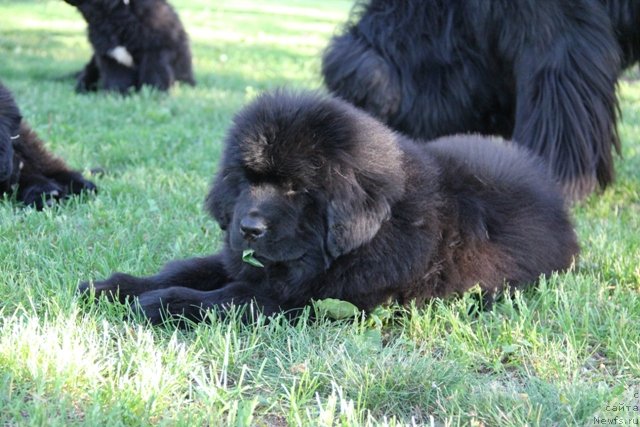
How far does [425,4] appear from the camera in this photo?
4.58 m

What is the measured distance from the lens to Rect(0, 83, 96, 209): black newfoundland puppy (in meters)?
3.98

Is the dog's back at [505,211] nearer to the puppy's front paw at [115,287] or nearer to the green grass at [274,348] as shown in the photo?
the green grass at [274,348]

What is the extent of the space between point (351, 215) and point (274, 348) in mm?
489

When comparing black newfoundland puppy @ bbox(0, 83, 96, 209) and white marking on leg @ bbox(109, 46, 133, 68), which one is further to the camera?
white marking on leg @ bbox(109, 46, 133, 68)

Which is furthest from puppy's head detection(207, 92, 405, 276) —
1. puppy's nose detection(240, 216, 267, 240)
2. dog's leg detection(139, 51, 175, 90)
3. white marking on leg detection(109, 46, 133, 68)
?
white marking on leg detection(109, 46, 133, 68)

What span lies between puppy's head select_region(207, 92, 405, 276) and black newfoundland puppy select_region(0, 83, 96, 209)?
1.71m

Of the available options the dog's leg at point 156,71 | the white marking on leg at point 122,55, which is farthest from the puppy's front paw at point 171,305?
the white marking on leg at point 122,55

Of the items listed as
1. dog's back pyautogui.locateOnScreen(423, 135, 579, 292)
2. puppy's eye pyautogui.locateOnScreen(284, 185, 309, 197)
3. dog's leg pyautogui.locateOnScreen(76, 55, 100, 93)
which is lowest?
dog's leg pyautogui.locateOnScreen(76, 55, 100, 93)

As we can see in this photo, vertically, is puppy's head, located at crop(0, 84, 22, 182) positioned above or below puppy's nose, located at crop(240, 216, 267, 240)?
below

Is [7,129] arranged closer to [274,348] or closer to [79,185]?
[79,185]

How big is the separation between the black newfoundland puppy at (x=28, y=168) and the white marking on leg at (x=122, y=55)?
124 inches

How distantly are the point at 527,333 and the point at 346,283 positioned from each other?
2.01 feet

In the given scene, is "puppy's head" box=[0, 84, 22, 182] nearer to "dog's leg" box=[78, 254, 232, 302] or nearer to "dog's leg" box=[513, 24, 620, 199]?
"dog's leg" box=[78, 254, 232, 302]

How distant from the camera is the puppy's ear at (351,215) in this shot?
2.64 metres
